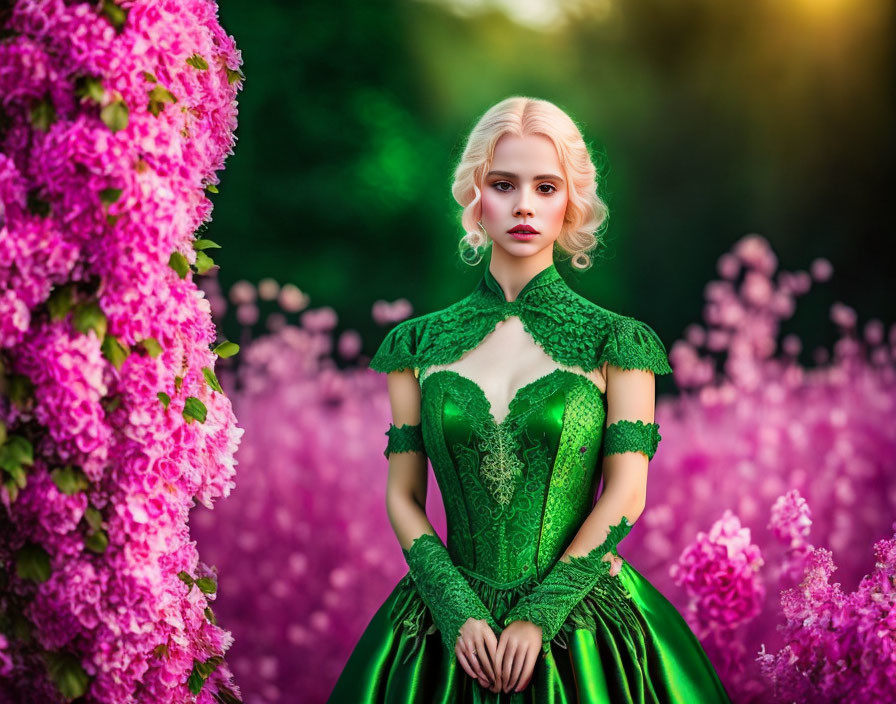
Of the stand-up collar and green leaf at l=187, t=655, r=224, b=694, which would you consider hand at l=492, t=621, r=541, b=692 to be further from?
the stand-up collar

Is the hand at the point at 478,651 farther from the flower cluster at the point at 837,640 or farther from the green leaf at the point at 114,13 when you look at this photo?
the green leaf at the point at 114,13

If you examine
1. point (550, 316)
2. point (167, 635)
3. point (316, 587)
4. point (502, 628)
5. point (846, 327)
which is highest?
point (846, 327)

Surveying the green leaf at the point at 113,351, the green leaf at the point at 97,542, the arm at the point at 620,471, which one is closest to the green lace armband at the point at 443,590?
the arm at the point at 620,471

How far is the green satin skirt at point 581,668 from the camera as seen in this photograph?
2449mm

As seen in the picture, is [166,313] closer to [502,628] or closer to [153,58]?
[153,58]

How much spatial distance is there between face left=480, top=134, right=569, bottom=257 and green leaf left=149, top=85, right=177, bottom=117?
0.80 m

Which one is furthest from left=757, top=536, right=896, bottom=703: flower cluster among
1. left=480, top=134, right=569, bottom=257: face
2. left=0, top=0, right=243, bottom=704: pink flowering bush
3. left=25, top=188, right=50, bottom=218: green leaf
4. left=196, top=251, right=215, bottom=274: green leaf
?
left=25, top=188, right=50, bottom=218: green leaf

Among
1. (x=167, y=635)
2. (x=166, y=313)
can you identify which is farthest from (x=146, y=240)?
(x=167, y=635)

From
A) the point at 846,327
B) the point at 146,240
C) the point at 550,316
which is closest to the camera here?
the point at 146,240

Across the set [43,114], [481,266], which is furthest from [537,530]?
[481,266]

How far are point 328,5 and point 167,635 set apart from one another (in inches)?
108

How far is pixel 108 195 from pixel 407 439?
3.18 feet

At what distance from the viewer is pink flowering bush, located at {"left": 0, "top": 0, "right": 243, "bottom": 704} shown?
225 centimetres

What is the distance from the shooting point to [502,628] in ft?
8.18
